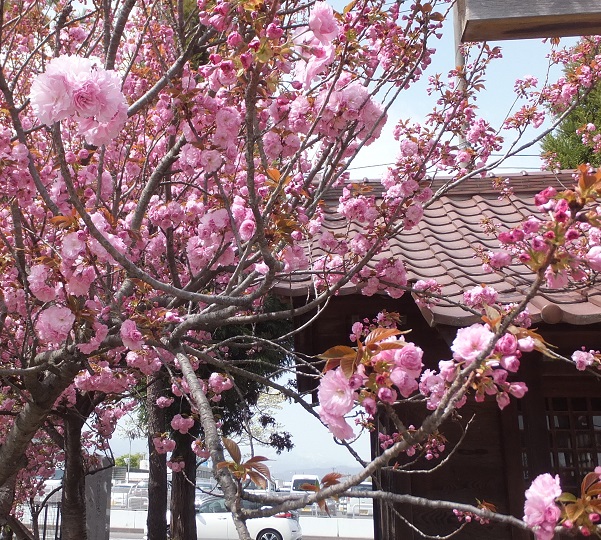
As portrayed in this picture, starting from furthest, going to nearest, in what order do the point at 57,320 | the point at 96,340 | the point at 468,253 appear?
the point at 468,253 → the point at 96,340 → the point at 57,320

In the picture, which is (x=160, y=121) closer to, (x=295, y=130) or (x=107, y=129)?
(x=295, y=130)

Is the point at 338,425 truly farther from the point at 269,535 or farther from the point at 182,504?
the point at 269,535

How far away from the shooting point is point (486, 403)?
173 inches

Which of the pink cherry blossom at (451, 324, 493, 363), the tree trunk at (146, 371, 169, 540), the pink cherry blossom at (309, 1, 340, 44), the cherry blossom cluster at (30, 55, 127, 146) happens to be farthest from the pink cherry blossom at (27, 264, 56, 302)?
the tree trunk at (146, 371, 169, 540)

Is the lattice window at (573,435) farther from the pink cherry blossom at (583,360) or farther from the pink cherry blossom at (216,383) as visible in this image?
the pink cherry blossom at (216,383)

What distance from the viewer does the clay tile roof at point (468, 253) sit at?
360 centimetres

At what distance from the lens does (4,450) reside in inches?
146

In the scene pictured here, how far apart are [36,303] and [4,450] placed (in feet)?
2.86

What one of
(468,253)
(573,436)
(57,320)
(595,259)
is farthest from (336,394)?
(573,436)

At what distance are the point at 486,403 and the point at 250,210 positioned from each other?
2277mm

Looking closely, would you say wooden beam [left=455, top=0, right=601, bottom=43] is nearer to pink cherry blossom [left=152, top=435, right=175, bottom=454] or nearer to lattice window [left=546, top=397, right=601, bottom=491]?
lattice window [left=546, top=397, right=601, bottom=491]

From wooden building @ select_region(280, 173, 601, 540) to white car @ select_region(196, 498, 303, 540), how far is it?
9.35 metres

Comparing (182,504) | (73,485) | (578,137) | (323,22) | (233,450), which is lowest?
(182,504)

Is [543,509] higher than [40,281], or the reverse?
[40,281]
